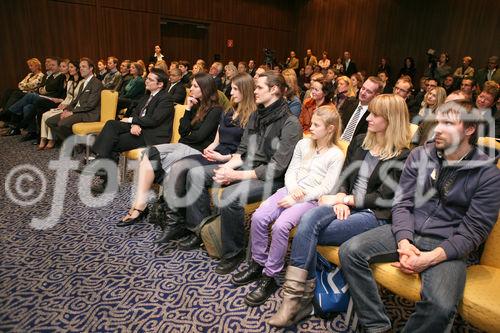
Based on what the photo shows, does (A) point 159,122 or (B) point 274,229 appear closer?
(B) point 274,229

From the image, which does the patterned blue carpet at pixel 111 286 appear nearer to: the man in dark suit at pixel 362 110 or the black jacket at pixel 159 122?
the black jacket at pixel 159 122

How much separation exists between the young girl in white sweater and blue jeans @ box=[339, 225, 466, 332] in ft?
1.33

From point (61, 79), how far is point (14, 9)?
4.44 m

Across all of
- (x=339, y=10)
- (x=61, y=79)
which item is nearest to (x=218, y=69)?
(x=61, y=79)

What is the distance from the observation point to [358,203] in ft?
6.42

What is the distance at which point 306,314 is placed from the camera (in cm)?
190

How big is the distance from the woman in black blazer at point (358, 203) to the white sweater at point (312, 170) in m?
0.08

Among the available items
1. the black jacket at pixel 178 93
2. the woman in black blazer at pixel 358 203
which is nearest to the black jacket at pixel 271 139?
the woman in black blazer at pixel 358 203

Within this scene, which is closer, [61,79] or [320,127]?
[320,127]

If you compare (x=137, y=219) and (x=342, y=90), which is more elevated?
(x=342, y=90)

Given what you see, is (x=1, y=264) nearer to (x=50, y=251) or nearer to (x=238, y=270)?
(x=50, y=251)

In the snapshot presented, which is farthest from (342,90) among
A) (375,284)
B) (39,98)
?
(39,98)

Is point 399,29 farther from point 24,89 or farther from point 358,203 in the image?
point 358,203

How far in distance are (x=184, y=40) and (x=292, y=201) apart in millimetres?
10598
